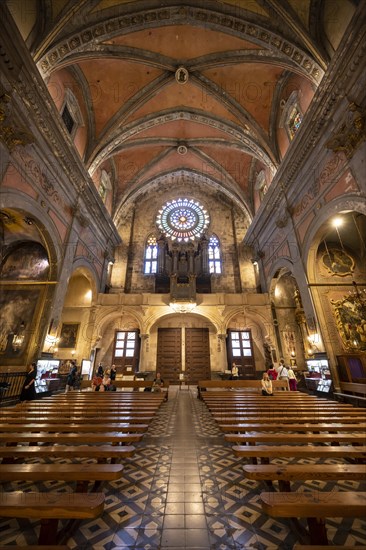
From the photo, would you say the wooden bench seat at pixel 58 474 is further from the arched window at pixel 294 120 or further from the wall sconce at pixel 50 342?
the arched window at pixel 294 120

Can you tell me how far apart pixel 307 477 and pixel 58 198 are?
1164 cm

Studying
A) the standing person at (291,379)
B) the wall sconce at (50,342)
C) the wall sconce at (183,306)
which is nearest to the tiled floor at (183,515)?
the standing person at (291,379)

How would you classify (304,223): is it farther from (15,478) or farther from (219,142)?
(15,478)

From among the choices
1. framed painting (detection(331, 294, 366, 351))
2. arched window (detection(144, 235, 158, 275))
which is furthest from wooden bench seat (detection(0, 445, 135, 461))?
arched window (detection(144, 235, 158, 275))

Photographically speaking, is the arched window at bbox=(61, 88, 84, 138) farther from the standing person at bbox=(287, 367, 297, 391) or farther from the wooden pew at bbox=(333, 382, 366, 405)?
the wooden pew at bbox=(333, 382, 366, 405)

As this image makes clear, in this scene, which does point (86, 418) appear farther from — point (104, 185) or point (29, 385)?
point (104, 185)

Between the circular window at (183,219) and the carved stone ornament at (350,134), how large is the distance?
39.0 feet

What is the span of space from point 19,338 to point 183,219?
13864mm

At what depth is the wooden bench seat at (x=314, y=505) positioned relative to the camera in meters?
1.39

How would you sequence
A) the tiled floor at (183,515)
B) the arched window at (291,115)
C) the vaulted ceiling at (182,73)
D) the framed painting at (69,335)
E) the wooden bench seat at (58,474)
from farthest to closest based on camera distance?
the framed painting at (69,335), the arched window at (291,115), the vaulted ceiling at (182,73), the tiled floor at (183,515), the wooden bench seat at (58,474)

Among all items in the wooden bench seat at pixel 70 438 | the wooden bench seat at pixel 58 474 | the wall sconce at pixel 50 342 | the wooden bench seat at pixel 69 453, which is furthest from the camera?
the wall sconce at pixel 50 342

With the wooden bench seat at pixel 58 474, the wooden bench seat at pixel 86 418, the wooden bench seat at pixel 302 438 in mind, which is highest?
the wooden bench seat at pixel 86 418

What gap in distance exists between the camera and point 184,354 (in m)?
15.4

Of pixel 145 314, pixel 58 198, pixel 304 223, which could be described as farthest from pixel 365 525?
pixel 145 314
